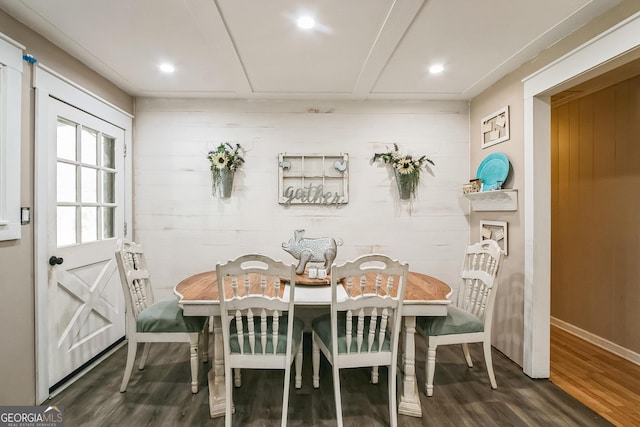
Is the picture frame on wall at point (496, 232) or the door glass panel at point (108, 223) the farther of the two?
the door glass panel at point (108, 223)

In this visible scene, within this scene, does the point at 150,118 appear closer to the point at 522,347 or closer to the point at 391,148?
the point at 391,148

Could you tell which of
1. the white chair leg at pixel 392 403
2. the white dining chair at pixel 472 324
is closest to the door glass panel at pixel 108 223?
the white chair leg at pixel 392 403

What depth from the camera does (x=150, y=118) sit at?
314 centimetres

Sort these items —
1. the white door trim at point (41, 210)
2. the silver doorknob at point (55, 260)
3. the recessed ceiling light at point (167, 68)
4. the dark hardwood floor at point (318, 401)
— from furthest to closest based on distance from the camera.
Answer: the recessed ceiling light at point (167, 68) < the silver doorknob at point (55, 260) < the white door trim at point (41, 210) < the dark hardwood floor at point (318, 401)

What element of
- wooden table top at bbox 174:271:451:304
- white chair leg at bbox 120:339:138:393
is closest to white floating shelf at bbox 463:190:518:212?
wooden table top at bbox 174:271:451:304

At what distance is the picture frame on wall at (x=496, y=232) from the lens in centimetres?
262

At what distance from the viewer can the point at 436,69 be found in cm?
255

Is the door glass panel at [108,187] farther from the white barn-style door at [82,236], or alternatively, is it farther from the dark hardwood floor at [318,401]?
the dark hardwood floor at [318,401]

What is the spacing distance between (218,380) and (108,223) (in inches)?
71.7

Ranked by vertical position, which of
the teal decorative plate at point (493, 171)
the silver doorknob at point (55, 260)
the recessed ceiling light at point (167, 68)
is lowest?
the silver doorknob at point (55, 260)

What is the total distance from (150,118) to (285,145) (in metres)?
1.40

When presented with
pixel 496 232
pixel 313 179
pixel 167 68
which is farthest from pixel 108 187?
pixel 496 232

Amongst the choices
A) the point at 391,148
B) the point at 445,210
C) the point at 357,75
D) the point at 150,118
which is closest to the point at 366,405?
the point at 445,210

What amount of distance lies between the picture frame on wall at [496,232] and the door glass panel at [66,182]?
3508 millimetres
